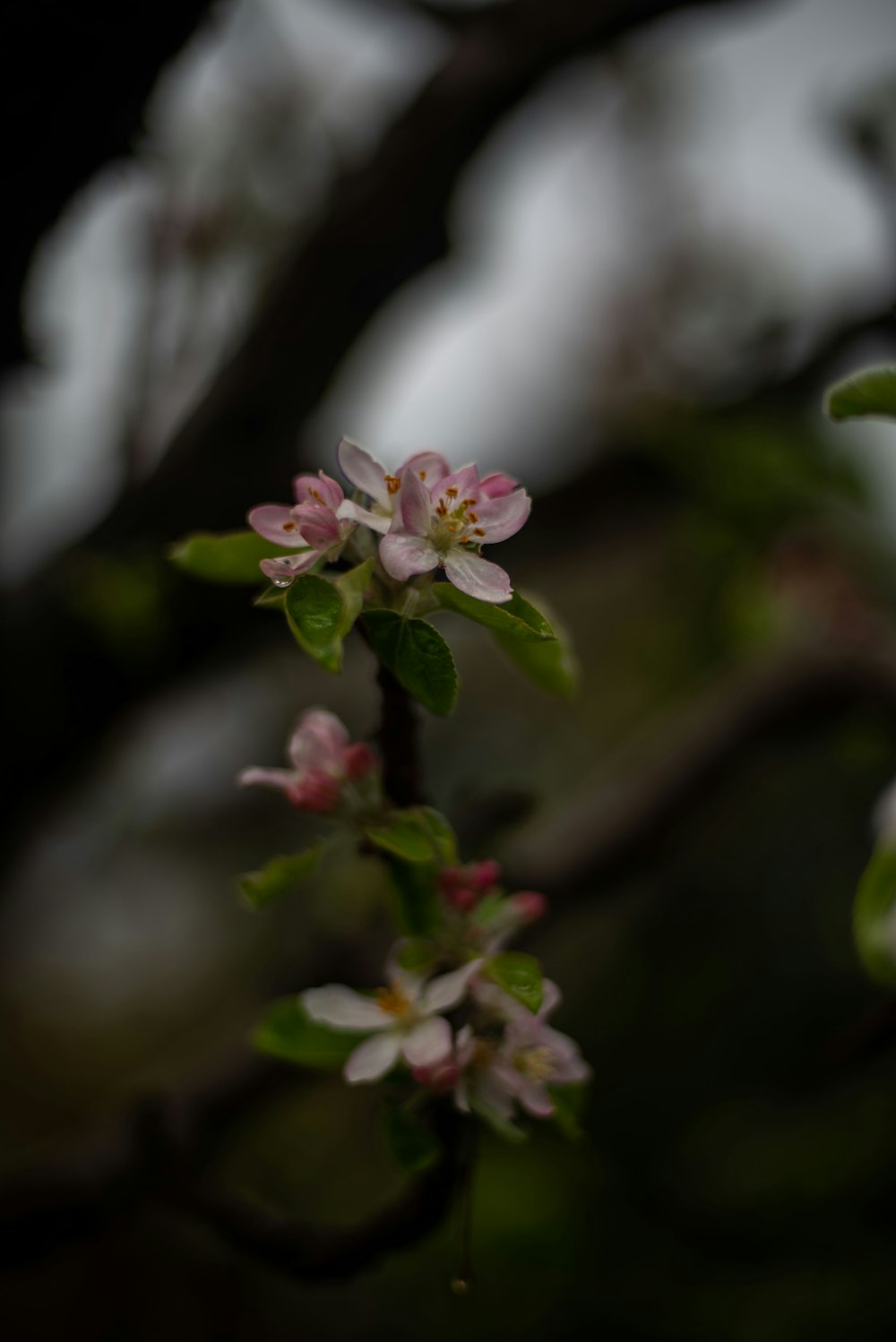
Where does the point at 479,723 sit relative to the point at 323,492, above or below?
below

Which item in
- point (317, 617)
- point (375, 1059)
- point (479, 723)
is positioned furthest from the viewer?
point (479, 723)

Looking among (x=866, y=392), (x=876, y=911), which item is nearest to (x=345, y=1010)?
(x=876, y=911)

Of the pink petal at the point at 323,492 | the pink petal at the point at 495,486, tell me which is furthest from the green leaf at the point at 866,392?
the pink petal at the point at 323,492

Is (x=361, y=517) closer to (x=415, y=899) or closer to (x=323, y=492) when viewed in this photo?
(x=323, y=492)

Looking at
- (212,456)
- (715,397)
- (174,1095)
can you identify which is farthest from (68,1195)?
(715,397)

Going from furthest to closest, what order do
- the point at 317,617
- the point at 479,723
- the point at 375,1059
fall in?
the point at 479,723 < the point at 375,1059 < the point at 317,617

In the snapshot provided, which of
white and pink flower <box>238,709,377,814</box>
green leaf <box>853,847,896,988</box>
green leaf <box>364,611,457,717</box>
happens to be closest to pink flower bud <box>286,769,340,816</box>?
white and pink flower <box>238,709,377,814</box>

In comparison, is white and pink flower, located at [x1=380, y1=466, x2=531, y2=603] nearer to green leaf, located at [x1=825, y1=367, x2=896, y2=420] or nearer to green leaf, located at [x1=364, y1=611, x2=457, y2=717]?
green leaf, located at [x1=364, y1=611, x2=457, y2=717]

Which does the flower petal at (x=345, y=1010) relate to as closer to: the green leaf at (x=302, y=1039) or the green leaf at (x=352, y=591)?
the green leaf at (x=302, y=1039)
